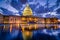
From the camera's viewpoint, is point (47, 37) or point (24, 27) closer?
point (47, 37)

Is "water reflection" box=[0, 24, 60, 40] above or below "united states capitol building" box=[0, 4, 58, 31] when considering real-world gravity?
below

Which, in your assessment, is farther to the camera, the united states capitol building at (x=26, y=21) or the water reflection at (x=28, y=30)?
the united states capitol building at (x=26, y=21)

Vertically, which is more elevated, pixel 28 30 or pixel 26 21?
pixel 26 21

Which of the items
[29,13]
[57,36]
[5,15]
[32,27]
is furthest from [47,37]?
[5,15]

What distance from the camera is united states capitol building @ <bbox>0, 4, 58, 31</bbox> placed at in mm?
2857

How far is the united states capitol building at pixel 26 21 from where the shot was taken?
2857mm

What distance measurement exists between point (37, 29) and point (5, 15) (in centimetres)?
73

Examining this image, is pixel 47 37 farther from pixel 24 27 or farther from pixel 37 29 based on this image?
pixel 24 27

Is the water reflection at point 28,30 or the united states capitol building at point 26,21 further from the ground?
the united states capitol building at point 26,21

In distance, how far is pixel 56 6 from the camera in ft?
9.55

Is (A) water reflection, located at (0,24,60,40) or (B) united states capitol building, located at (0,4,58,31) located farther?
(B) united states capitol building, located at (0,4,58,31)

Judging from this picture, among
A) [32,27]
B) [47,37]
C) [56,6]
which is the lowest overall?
[47,37]

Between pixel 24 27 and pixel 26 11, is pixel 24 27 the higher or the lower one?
the lower one

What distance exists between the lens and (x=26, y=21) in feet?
9.50
